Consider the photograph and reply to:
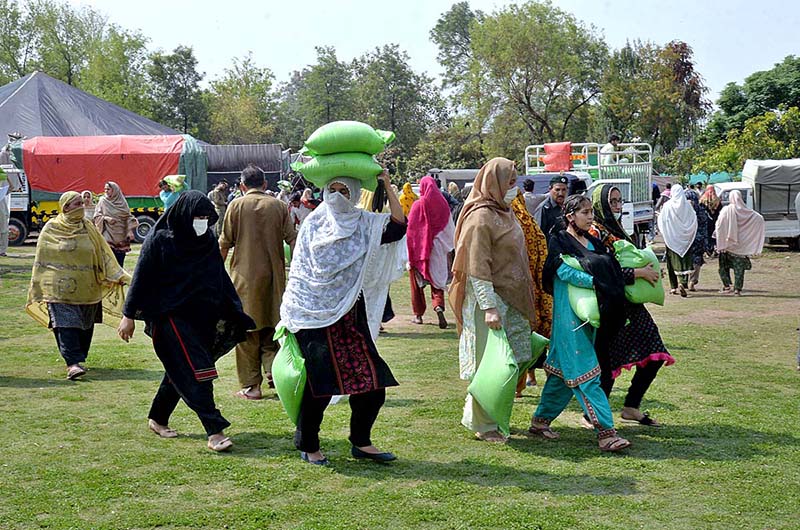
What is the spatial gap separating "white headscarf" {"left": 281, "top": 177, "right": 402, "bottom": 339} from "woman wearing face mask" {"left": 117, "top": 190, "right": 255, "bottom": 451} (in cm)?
70

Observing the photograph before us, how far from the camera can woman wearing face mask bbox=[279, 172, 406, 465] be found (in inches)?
214

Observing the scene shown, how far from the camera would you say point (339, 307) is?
5426 millimetres

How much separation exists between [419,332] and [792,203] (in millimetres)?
15259

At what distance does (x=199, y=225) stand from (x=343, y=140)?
3.75 feet

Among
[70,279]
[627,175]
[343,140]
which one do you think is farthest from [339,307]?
[627,175]

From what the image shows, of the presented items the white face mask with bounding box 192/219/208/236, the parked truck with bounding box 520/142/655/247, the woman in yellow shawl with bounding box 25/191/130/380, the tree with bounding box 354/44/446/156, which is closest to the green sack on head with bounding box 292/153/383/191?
the white face mask with bounding box 192/219/208/236

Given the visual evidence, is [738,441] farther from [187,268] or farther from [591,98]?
[591,98]

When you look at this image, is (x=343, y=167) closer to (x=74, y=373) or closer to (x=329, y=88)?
(x=74, y=373)

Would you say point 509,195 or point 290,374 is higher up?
point 509,195

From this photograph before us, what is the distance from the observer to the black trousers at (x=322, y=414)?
A: 5.51m

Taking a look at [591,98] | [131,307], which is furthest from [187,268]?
[591,98]

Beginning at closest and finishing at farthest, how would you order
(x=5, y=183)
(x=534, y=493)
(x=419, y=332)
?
(x=534, y=493), (x=419, y=332), (x=5, y=183)

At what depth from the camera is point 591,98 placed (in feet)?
151

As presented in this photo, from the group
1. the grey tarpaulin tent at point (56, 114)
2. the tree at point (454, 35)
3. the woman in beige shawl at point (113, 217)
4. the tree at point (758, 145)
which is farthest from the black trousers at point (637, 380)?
the tree at point (454, 35)
